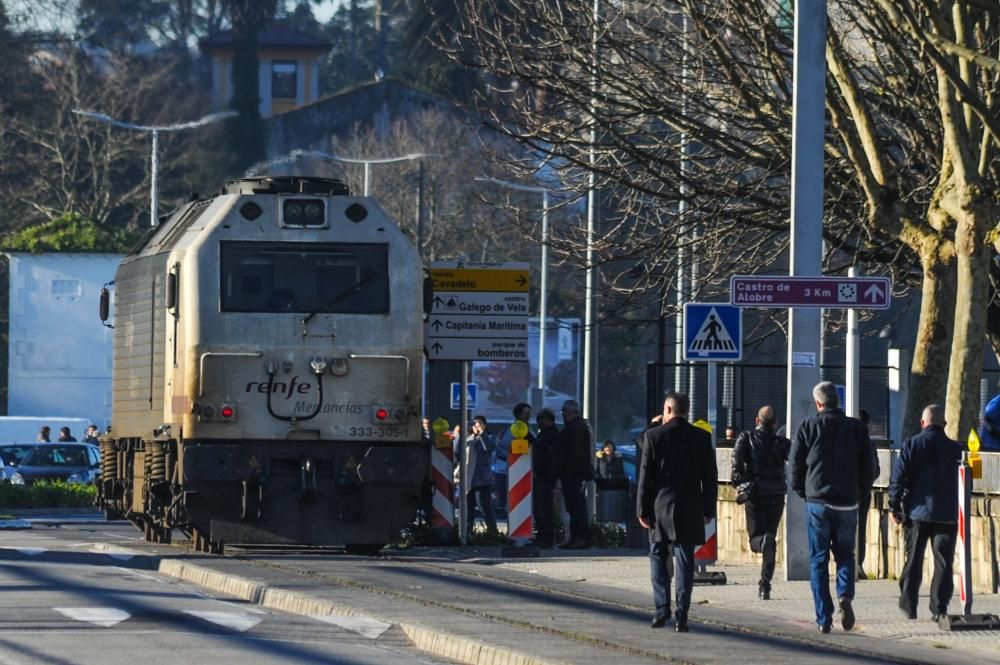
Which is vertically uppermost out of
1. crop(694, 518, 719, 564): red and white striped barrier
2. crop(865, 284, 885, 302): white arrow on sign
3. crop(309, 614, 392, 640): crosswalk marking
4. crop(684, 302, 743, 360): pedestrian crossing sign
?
crop(865, 284, 885, 302): white arrow on sign

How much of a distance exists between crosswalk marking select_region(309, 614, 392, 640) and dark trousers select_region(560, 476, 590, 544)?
847cm

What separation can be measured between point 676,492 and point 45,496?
22.4m

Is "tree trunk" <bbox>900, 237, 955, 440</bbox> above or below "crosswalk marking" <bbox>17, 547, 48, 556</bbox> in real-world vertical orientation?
above

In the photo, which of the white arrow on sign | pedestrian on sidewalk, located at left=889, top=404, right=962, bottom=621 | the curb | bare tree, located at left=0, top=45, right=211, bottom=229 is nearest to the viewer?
the curb

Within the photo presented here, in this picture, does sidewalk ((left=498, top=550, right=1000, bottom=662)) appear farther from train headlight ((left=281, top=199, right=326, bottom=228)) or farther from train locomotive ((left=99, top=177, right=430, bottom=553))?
train headlight ((left=281, top=199, right=326, bottom=228))

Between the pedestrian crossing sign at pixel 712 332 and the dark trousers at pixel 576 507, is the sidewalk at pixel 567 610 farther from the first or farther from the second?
the pedestrian crossing sign at pixel 712 332

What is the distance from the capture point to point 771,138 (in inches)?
885

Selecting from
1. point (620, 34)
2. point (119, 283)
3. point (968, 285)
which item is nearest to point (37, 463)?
point (119, 283)

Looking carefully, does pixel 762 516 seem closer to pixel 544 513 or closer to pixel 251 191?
pixel 544 513

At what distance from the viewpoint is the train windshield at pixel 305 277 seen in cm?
2098

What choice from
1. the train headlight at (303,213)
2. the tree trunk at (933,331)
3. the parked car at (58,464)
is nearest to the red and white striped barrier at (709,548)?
the tree trunk at (933,331)

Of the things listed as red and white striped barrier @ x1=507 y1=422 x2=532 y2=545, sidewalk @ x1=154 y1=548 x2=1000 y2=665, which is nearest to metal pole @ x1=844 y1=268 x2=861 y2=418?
sidewalk @ x1=154 y1=548 x2=1000 y2=665

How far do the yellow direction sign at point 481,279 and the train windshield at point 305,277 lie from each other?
6.90 ft

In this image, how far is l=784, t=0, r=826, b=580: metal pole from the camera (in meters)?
18.2
